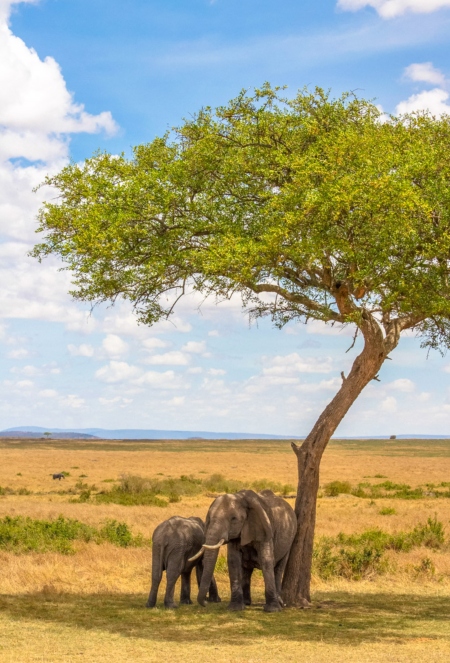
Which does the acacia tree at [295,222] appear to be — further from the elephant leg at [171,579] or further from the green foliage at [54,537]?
the green foliage at [54,537]

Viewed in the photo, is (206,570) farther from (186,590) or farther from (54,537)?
(54,537)

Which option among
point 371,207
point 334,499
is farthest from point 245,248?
point 334,499

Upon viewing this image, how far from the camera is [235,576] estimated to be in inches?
585

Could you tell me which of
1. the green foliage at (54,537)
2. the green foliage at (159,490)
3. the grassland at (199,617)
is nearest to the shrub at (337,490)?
the green foliage at (159,490)

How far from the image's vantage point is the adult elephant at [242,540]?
14578 millimetres

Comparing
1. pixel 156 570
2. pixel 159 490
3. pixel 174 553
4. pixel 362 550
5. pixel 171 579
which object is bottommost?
pixel 159 490

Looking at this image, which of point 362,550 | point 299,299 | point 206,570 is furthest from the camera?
point 362,550

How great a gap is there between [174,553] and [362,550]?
26.9 feet

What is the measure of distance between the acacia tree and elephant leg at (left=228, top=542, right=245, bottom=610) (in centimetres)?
163

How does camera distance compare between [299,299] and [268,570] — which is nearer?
[268,570]

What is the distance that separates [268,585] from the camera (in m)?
14.9

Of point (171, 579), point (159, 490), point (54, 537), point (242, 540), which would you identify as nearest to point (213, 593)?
point (171, 579)

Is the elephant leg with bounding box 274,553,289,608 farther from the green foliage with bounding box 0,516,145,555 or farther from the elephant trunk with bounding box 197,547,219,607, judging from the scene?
the green foliage with bounding box 0,516,145,555

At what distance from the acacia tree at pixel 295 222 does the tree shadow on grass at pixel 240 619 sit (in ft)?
5.17
